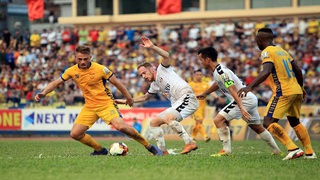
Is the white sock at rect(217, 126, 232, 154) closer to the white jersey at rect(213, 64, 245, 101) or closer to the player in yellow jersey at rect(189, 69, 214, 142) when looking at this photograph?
the white jersey at rect(213, 64, 245, 101)

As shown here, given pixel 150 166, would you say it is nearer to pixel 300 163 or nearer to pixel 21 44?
pixel 300 163

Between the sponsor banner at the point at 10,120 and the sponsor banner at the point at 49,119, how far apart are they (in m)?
0.23

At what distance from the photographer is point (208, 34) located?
35.3m

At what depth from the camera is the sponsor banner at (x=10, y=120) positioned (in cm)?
3119

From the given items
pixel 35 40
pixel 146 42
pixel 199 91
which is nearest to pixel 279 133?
pixel 146 42

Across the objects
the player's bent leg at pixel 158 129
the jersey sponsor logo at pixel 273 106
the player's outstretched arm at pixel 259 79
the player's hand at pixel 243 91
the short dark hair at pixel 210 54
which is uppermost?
the short dark hair at pixel 210 54

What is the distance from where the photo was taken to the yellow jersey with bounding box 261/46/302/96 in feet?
45.6

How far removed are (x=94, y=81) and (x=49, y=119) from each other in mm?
16146

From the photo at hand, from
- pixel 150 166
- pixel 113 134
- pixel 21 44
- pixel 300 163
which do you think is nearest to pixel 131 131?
pixel 150 166

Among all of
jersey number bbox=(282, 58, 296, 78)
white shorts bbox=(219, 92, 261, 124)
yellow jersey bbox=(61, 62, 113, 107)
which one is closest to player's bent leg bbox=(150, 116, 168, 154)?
yellow jersey bbox=(61, 62, 113, 107)

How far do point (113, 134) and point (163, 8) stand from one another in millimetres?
9638

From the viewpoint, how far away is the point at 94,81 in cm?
1495

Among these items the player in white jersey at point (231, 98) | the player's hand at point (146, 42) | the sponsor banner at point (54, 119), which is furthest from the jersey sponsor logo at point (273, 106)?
the sponsor banner at point (54, 119)

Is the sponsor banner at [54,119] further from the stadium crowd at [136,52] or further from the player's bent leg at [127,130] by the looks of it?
the player's bent leg at [127,130]
